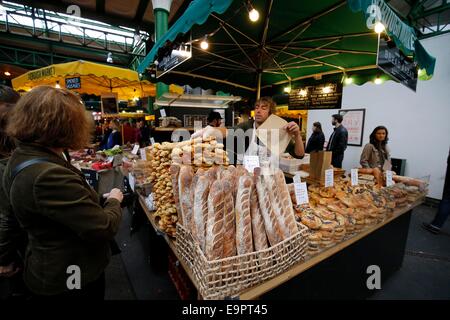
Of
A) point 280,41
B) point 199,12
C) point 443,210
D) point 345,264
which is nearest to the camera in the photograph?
point 199,12

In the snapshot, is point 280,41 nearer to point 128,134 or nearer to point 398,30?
point 398,30

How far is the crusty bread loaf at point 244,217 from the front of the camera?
1.01 metres

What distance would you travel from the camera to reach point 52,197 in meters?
0.89

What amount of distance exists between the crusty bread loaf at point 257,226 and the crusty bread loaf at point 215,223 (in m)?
0.19

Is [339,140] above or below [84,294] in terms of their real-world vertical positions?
above

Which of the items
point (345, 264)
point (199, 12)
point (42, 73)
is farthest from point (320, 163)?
point (42, 73)

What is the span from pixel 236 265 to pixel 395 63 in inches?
91.1

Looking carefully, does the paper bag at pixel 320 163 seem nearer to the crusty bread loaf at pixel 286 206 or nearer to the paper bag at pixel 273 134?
the paper bag at pixel 273 134

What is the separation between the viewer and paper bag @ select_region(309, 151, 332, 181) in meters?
1.83

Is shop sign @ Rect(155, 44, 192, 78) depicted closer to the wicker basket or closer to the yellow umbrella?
the wicker basket

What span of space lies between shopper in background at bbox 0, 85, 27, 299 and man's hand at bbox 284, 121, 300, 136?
2.14 metres

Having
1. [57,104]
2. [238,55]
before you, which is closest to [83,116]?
[57,104]

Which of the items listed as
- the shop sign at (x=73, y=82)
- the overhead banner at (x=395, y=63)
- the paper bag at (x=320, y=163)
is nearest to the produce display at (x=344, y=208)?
the paper bag at (x=320, y=163)

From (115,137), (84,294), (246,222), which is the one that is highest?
(115,137)
